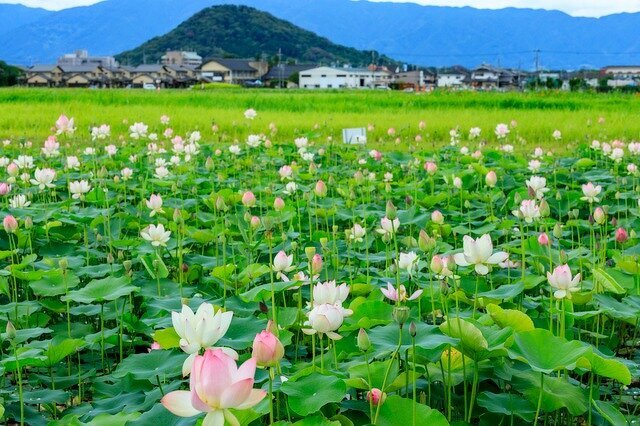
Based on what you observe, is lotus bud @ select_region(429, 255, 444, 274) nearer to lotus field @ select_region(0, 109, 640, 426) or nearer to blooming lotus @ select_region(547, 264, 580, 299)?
lotus field @ select_region(0, 109, 640, 426)

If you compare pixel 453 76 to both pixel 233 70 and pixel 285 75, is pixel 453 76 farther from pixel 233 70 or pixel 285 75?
pixel 233 70

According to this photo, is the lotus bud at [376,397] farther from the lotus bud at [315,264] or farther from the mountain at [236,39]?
the mountain at [236,39]

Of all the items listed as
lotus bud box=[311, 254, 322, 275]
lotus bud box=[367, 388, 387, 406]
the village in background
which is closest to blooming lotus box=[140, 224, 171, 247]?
lotus bud box=[311, 254, 322, 275]

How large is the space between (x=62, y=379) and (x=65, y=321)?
56cm

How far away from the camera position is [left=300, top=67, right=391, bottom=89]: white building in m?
77.6

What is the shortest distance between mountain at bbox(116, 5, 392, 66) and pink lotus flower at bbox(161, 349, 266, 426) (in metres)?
94.6

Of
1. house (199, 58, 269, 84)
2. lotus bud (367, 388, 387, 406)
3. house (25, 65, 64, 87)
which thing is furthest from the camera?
house (199, 58, 269, 84)

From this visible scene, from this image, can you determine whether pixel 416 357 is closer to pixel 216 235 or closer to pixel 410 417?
pixel 410 417

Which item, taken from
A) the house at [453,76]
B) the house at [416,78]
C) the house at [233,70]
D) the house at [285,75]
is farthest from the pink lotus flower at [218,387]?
the house at [453,76]

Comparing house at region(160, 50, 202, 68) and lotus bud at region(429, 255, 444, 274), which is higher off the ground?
house at region(160, 50, 202, 68)

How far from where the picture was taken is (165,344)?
5.36 ft

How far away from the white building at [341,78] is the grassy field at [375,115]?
59.8 metres

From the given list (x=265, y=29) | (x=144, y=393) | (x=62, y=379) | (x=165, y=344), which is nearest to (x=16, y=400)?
(x=62, y=379)

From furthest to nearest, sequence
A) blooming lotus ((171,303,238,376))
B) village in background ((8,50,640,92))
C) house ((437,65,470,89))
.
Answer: house ((437,65,470,89))
village in background ((8,50,640,92))
blooming lotus ((171,303,238,376))
